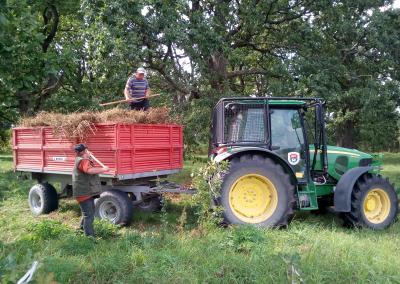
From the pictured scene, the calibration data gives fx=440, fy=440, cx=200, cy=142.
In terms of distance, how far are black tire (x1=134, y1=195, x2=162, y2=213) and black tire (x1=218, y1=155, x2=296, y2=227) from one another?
6.52 feet

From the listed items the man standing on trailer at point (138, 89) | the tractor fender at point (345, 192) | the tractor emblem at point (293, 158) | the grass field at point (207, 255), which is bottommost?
the grass field at point (207, 255)

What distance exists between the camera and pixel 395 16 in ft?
43.3

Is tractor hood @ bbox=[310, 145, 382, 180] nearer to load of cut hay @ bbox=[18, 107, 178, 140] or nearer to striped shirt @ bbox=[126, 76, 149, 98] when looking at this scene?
load of cut hay @ bbox=[18, 107, 178, 140]

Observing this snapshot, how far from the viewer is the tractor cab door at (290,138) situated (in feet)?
23.6

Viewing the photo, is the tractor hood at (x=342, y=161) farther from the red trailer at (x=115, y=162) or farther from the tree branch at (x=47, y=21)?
the tree branch at (x=47, y=21)

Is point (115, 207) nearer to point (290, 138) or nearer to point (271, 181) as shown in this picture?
point (271, 181)

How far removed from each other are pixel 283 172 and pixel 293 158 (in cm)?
44

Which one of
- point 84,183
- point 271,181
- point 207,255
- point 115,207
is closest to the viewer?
point 207,255

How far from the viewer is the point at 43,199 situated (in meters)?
8.55

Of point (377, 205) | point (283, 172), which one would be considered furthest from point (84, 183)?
point (377, 205)

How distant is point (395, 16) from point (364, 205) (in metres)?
8.42

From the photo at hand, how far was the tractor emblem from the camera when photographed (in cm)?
720

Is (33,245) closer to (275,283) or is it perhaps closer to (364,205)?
(275,283)

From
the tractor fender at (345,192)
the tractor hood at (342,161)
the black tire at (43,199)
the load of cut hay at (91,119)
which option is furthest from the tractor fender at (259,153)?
the black tire at (43,199)
